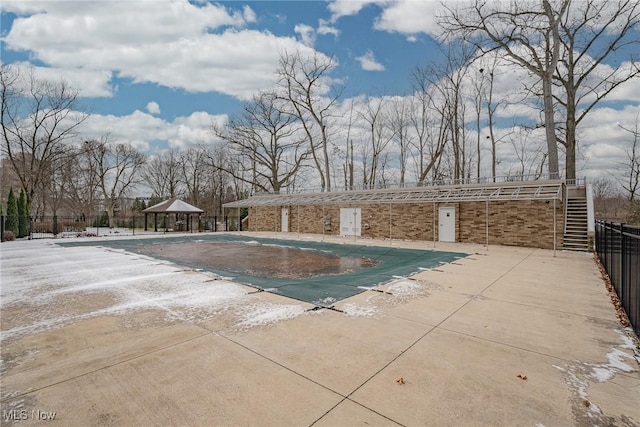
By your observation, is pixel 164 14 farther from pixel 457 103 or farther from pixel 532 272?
pixel 457 103

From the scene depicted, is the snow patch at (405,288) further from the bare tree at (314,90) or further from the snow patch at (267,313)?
the bare tree at (314,90)

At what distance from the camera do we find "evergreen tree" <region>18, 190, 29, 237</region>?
20516 mm

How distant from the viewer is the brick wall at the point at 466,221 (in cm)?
1362

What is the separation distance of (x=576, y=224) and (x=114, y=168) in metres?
43.5

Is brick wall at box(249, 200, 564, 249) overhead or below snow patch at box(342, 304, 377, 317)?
overhead

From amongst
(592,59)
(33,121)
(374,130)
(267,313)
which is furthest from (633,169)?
(33,121)

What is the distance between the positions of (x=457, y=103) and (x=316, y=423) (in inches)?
1068

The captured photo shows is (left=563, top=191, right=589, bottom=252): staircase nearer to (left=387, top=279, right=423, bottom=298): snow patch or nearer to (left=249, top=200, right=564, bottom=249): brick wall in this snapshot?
(left=249, top=200, right=564, bottom=249): brick wall

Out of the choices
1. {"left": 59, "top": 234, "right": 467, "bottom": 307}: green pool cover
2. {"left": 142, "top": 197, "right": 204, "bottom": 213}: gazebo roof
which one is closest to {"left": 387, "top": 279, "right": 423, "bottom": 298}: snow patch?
{"left": 59, "top": 234, "right": 467, "bottom": 307}: green pool cover

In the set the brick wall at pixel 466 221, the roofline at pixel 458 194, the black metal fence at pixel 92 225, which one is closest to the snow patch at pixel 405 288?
the roofline at pixel 458 194

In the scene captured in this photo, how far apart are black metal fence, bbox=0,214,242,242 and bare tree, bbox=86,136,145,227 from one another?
2.75 meters

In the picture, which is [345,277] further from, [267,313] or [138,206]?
[138,206]

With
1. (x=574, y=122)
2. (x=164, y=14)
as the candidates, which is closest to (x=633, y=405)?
(x=164, y=14)

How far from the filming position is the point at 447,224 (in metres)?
16.5
